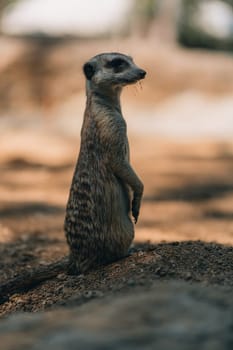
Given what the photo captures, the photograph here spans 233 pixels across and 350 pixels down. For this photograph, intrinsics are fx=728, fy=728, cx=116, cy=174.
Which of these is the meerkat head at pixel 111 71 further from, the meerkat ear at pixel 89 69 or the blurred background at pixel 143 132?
the blurred background at pixel 143 132

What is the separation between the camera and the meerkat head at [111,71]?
406cm

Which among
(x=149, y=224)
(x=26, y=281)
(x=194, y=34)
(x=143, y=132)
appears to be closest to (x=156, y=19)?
(x=194, y=34)

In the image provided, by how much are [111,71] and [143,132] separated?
915 centimetres

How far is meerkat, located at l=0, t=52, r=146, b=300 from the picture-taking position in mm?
4062

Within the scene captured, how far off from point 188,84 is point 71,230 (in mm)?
10322

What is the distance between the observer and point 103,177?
13.5 ft

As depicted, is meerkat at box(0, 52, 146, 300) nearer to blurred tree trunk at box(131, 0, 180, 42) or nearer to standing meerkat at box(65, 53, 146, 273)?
standing meerkat at box(65, 53, 146, 273)

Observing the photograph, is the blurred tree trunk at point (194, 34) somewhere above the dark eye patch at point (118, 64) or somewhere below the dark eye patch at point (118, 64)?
above

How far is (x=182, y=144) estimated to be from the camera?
12.2 m

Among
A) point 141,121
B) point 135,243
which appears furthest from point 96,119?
point 141,121

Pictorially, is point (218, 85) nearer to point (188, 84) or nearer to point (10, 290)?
point (188, 84)

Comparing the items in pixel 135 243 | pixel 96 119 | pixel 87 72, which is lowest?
pixel 135 243

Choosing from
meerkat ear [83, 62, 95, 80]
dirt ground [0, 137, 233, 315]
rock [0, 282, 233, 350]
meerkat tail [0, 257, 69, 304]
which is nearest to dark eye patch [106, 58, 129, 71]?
meerkat ear [83, 62, 95, 80]

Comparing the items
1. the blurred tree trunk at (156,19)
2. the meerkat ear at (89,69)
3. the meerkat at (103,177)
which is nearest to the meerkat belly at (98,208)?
the meerkat at (103,177)
